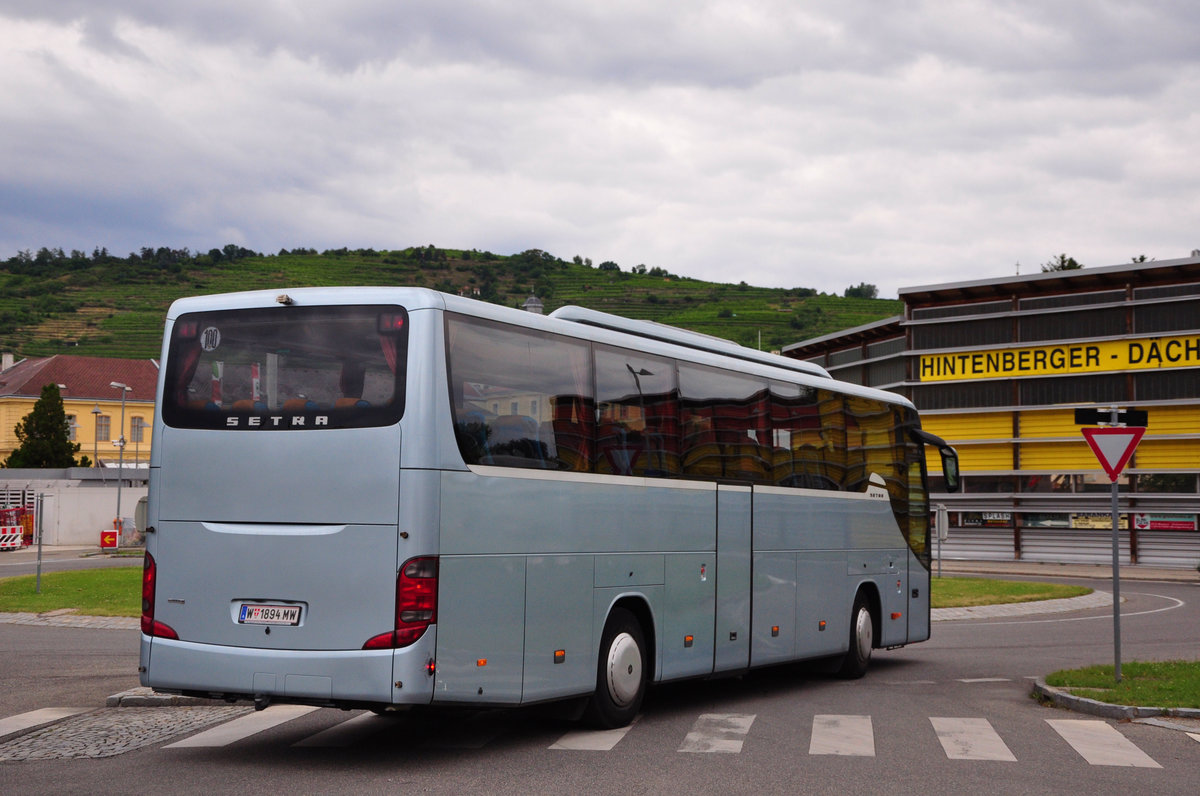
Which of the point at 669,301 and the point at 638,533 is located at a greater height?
the point at 669,301

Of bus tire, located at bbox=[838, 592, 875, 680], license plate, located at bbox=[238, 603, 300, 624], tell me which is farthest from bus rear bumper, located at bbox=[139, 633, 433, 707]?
bus tire, located at bbox=[838, 592, 875, 680]

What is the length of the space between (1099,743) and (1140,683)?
3.24 metres

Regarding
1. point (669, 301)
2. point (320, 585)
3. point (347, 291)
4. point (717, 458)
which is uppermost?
point (669, 301)

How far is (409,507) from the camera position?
868cm

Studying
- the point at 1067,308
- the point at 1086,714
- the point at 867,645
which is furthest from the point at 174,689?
the point at 1067,308

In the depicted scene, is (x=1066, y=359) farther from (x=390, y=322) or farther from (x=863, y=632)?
(x=390, y=322)

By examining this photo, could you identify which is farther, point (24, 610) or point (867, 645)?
point (24, 610)

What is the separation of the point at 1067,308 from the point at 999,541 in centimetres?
892

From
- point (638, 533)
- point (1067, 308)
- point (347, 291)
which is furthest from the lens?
point (1067, 308)

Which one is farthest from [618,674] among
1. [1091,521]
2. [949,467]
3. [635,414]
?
[1091,521]

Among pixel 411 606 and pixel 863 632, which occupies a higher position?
pixel 411 606

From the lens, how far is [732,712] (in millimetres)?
12172

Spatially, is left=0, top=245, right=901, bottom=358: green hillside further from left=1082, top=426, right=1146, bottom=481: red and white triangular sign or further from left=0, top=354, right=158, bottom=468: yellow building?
left=1082, top=426, right=1146, bottom=481: red and white triangular sign

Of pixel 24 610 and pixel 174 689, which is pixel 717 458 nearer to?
pixel 174 689
